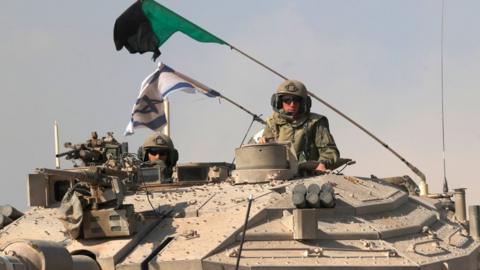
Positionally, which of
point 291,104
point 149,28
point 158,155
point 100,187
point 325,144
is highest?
point 149,28

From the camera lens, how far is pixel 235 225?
47.5 ft

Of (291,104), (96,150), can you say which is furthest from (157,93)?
(291,104)

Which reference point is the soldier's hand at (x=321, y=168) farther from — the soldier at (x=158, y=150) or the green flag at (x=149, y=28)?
the green flag at (x=149, y=28)

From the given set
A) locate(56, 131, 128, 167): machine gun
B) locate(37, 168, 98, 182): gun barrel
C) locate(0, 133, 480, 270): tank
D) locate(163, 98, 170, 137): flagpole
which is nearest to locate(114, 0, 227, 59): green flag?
locate(163, 98, 170, 137): flagpole

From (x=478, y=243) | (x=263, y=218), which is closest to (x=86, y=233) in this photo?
(x=263, y=218)

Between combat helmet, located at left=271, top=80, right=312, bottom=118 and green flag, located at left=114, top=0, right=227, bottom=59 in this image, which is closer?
combat helmet, located at left=271, top=80, right=312, bottom=118

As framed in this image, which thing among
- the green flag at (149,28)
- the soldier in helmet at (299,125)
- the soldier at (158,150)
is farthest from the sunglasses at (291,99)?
the green flag at (149,28)

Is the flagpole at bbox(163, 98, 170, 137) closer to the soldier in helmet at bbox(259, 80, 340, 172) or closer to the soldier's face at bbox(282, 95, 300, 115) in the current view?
the soldier in helmet at bbox(259, 80, 340, 172)

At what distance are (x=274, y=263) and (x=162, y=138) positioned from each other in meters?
10.3

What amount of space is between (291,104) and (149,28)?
7021 millimetres

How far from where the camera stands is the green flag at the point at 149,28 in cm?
2673

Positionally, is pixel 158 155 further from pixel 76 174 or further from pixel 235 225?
pixel 76 174

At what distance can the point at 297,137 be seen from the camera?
21.1m

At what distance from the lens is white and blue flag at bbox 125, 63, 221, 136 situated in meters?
28.8
